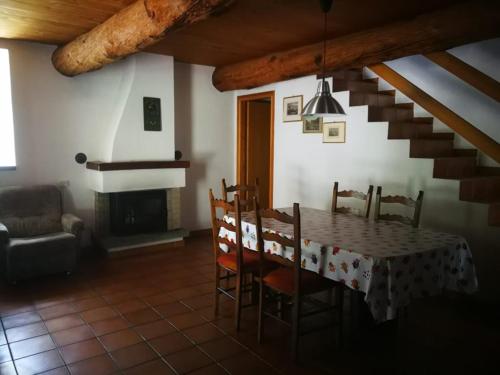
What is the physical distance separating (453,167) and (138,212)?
135 inches

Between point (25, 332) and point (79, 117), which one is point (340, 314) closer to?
point (25, 332)

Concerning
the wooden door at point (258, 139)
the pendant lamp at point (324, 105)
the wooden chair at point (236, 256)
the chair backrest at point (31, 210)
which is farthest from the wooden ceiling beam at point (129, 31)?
the wooden door at point (258, 139)

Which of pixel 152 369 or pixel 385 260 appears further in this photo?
pixel 152 369

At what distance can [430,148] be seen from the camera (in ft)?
10.9

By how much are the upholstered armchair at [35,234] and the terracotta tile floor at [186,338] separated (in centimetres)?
19

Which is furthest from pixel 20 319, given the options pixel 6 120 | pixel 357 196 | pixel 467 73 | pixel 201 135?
pixel 467 73

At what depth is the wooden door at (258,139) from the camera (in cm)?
584

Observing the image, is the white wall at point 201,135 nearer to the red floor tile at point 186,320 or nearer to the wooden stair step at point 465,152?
the red floor tile at point 186,320

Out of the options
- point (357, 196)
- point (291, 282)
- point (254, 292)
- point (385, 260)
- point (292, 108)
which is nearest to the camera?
point (385, 260)

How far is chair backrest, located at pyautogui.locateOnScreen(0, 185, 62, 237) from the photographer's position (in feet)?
13.0


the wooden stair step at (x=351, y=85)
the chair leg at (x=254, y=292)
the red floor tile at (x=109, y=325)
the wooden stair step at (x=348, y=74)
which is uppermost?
the wooden stair step at (x=348, y=74)

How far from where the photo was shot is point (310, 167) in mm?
4824

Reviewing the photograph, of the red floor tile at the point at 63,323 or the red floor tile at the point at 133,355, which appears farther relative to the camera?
the red floor tile at the point at 63,323

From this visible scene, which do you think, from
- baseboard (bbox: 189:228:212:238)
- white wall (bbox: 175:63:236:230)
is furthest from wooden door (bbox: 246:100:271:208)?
baseboard (bbox: 189:228:212:238)
